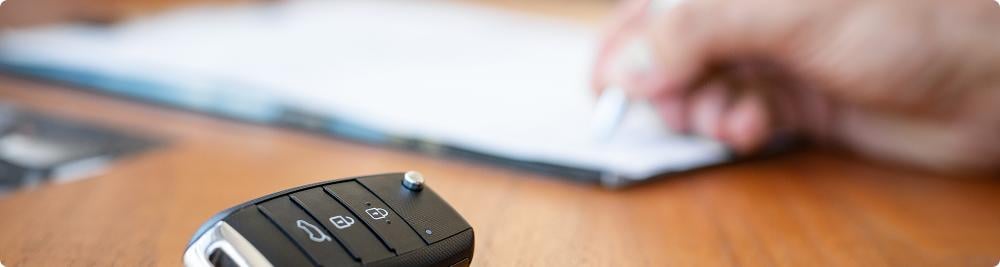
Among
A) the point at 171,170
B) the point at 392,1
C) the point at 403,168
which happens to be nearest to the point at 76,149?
the point at 171,170

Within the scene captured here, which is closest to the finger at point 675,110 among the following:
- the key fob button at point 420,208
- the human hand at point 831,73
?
the human hand at point 831,73

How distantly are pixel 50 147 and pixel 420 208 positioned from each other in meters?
0.23

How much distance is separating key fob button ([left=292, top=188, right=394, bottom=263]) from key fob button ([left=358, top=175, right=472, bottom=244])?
0.02m

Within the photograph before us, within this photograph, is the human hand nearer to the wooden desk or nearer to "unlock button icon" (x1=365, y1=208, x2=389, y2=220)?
the wooden desk

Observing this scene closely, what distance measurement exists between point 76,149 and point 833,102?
44 cm

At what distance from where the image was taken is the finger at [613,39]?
53 cm

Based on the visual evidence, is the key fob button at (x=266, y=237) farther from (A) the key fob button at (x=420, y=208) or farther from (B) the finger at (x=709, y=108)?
(B) the finger at (x=709, y=108)

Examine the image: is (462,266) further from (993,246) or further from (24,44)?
(24,44)

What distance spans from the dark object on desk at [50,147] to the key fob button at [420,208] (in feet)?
0.57

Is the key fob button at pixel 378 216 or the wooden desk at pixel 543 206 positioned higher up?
the key fob button at pixel 378 216

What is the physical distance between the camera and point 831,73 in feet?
1.58

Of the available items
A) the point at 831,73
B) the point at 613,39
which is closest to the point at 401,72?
the point at 613,39

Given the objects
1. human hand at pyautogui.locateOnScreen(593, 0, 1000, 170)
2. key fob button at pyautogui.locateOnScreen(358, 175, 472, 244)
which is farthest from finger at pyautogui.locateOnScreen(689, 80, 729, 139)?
key fob button at pyautogui.locateOnScreen(358, 175, 472, 244)

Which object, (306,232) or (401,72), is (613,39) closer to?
(401,72)
